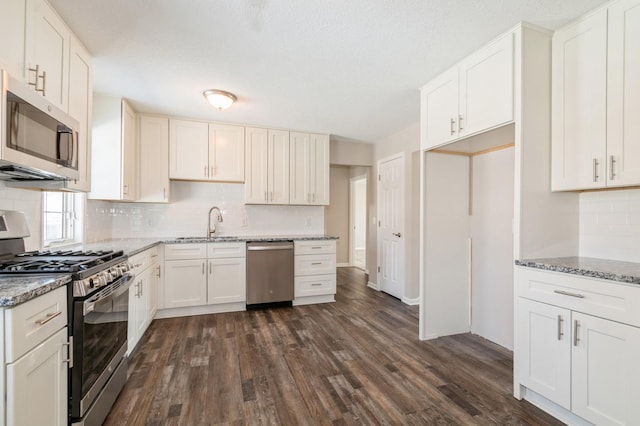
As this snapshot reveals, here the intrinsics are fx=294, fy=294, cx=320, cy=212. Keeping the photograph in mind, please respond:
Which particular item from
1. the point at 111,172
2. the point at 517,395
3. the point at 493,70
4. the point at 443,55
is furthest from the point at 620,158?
the point at 111,172

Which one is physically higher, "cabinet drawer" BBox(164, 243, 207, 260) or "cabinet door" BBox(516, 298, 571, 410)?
"cabinet drawer" BBox(164, 243, 207, 260)

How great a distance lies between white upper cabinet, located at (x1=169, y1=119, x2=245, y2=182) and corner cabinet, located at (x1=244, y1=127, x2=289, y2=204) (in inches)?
4.7

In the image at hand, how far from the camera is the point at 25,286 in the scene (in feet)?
3.94

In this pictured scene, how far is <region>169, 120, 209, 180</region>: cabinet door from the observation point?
371cm

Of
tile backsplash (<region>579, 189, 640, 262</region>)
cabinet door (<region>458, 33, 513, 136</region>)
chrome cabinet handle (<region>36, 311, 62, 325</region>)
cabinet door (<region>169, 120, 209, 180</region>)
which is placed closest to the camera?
chrome cabinet handle (<region>36, 311, 62, 325</region>)

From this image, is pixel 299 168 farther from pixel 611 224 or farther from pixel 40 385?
pixel 40 385

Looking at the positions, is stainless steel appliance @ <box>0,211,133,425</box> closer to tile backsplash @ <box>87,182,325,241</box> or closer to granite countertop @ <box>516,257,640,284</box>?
tile backsplash @ <box>87,182,325,241</box>

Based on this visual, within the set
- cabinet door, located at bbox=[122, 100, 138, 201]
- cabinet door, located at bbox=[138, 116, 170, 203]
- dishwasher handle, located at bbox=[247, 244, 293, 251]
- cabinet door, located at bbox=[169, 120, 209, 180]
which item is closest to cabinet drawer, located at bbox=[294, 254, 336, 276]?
dishwasher handle, located at bbox=[247, 244, 293, 251]

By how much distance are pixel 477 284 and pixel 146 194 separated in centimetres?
390

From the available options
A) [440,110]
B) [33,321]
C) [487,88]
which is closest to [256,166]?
[440,110]

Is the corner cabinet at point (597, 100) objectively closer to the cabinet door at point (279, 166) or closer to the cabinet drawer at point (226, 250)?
the cabinet door at point (279, 166)

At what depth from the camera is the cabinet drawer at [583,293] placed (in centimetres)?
146

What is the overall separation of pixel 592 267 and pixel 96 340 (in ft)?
9.35

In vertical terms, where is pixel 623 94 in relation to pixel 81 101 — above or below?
below
